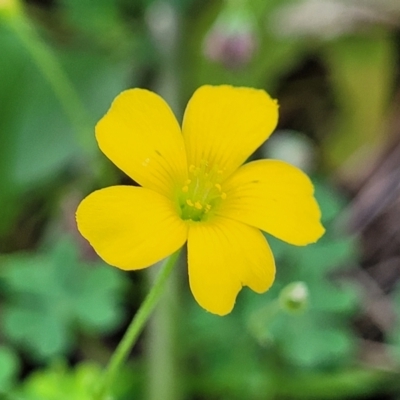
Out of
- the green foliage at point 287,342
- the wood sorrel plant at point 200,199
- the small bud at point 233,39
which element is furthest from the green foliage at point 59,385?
the small bud at point 233,39

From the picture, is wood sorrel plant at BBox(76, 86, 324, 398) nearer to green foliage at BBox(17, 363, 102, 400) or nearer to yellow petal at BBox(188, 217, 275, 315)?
yellow petal at BBox(188, 217, 275, 315)

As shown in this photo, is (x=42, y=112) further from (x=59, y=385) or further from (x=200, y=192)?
(x=200, y=192)

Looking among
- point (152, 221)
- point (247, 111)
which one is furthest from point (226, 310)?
point (247, 111)

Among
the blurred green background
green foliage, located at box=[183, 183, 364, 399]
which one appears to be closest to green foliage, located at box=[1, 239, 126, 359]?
the blurred green background

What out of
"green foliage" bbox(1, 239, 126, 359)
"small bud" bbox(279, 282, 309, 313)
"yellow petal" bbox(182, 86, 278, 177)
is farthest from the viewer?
"green foliage" bbox(1, 239, 126, 359)

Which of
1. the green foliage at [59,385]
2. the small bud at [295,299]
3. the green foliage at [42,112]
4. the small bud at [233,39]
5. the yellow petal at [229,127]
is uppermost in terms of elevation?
the yellow petal at [229,127]

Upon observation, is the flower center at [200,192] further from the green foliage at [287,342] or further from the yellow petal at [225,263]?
the green foliage at [287,342]

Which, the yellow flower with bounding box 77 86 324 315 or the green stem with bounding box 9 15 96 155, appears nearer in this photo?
the yellow flower with bounding box 77 86 324 315
